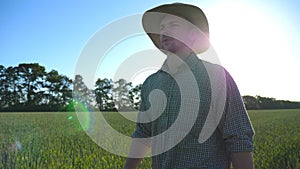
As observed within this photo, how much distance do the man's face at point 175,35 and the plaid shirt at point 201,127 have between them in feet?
0.33

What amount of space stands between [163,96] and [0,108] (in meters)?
48.5

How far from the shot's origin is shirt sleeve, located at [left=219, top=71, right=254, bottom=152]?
156 cm

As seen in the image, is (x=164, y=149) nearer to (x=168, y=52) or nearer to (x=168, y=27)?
(x=168, y=52)

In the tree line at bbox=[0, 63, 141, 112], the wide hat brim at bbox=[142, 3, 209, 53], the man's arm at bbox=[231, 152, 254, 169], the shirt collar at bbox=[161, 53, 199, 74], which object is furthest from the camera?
the tree line at bbox=[0, 63, 141, 112]

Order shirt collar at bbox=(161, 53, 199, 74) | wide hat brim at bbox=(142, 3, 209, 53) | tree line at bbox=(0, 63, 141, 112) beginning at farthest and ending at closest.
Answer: tree line at bbox=(0, 63, 141, 112) < wide hat brim at bbox=(142, 3, 209, 53) < shirt collar at bbox=(161, 53, 199, 74)

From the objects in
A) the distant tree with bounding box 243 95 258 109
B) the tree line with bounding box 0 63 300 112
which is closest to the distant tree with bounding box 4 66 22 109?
the tree line with bounding box 0 63 300 112

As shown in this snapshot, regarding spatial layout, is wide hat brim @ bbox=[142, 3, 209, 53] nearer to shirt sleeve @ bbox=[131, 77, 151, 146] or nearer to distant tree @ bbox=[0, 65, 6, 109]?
shirt sleeve @ bbox=[131, 77, 151, 146]

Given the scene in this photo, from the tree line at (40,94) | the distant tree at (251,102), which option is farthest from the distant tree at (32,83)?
the distant tree at (251,102)

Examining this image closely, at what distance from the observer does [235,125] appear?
1.59 metres

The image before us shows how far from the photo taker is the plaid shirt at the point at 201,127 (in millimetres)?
1588

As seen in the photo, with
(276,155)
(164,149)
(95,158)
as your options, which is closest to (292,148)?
(276,155)

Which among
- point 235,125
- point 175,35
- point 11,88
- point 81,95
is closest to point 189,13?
point 175,35

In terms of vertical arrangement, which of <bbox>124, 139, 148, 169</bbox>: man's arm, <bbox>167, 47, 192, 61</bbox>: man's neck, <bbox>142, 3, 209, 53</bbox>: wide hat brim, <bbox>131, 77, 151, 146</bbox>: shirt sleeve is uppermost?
<bbox>142, 3, 209, 53</bbox>: wide hat brim

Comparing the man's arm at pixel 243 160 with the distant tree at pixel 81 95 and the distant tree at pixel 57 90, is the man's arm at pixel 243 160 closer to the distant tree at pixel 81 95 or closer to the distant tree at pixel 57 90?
the distant tree at pixel 81 95
